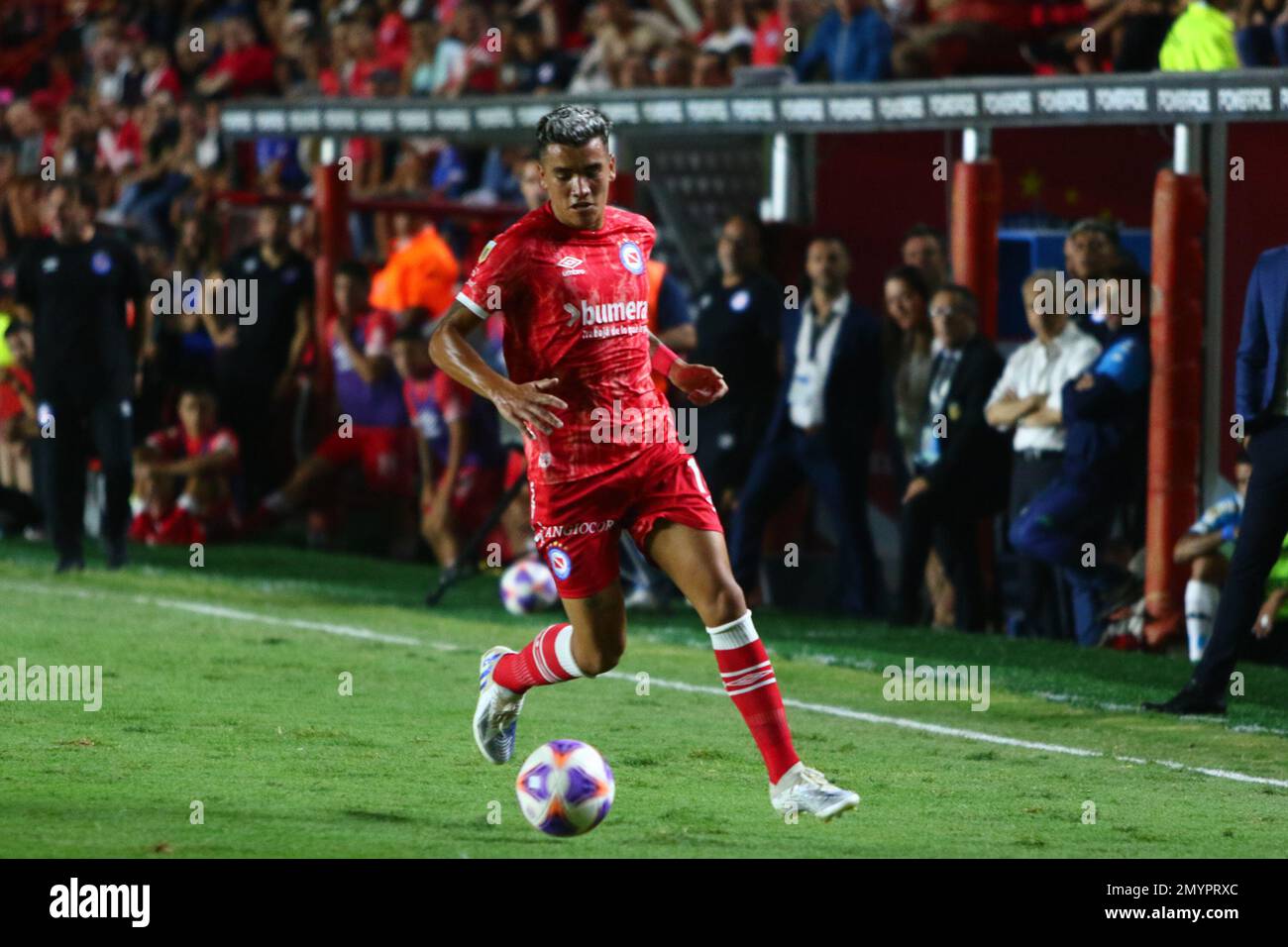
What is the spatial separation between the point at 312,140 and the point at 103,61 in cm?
801

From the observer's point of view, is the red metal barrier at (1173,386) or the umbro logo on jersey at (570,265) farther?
the red metal barrier at (1173,386)

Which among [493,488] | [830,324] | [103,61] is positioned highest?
[103,61]

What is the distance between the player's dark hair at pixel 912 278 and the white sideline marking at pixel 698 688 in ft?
10.2

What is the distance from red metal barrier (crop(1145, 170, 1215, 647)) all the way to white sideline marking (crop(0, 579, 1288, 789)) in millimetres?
2408

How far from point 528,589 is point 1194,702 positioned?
4.42 m

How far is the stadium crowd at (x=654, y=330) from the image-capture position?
1186 centimetres

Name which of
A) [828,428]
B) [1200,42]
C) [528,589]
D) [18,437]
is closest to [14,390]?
[18,437]

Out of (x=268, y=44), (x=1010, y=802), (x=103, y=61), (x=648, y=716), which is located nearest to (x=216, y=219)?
(x=268, y=44)

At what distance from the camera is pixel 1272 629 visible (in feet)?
35.5

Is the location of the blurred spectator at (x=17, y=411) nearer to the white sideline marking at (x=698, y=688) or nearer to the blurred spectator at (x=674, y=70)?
the white sideline marking at (x=698, y=688)

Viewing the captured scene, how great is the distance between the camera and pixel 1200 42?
12.5 metres

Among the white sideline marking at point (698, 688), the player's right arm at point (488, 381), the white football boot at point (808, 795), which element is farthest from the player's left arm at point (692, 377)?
the white sideline marking at point (698, 688)

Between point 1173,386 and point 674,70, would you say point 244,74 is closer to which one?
point 674,70

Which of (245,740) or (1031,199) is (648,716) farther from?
(1031,199)
